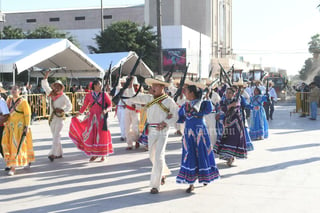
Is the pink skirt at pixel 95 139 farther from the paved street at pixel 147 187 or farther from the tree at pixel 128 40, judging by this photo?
the tree at pixel 128 40

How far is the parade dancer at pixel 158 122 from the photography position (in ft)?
21.3

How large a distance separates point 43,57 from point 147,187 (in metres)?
10.8

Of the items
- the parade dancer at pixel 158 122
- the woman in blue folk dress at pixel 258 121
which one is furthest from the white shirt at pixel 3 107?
the woman in blue folk dress at pixel 258 121

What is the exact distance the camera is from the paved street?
19.1ft

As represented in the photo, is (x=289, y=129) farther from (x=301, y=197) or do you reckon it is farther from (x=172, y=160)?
(x=301, y=197)

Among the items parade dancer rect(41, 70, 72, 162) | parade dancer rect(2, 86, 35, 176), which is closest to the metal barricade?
parade dancer rect(41, 70, 72, 162)

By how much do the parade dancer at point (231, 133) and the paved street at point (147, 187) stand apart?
0.28m

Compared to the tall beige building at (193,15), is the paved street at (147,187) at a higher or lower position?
lower

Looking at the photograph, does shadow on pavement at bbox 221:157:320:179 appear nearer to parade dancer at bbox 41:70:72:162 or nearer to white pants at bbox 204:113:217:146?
white pants at bbox 204:113:217:146

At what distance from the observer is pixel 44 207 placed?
5852 mm

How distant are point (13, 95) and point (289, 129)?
417 inches

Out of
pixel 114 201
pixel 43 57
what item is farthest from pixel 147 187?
pixel 43 57

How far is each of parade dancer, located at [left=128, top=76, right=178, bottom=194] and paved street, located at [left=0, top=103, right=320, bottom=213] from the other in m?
0.32

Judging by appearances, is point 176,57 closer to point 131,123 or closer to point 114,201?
point 131,123
